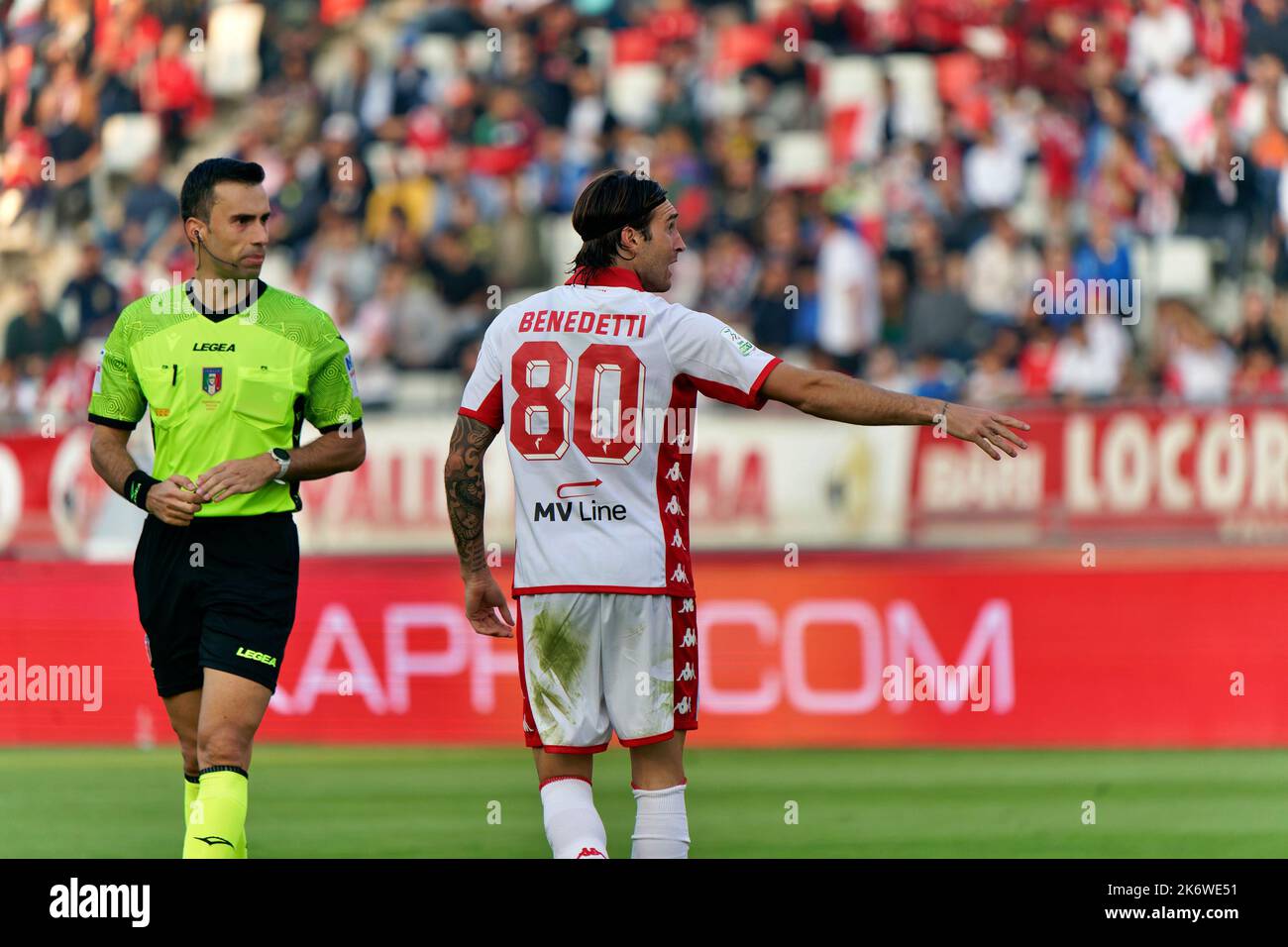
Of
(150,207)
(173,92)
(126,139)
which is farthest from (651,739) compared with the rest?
(173,92)

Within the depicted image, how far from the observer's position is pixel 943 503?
1086cm

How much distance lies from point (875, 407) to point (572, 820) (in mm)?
1334

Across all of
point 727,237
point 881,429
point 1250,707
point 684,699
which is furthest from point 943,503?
point 684,699

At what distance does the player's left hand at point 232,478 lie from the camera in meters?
5.88

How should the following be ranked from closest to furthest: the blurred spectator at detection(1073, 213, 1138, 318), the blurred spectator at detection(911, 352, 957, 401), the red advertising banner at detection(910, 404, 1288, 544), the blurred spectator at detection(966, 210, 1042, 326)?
the red advertising banner at detection(910, 404, 1288, 544)
the blurred spectator at detection(911, 352, 957, 401)
the blurred spectator at detection(966, 210, 1042, 326)
the blurred spectator at detection(1073, 213, 1138, 318)

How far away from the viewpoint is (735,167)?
607 inches

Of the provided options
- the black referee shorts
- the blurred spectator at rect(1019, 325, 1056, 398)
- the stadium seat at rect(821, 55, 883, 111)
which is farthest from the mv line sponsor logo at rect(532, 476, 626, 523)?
the stadium seat at rect(821, 55, 883, 111)

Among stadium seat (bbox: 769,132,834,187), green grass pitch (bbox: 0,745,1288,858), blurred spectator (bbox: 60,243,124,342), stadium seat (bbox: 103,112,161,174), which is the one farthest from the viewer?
stadium seat (bbox: 103,112,161,174)

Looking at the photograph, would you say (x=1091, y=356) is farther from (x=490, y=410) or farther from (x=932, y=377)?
(x=490, y=410)

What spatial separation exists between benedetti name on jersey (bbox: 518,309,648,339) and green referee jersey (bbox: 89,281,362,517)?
0.94 meters

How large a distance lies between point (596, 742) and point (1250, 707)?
5.90m

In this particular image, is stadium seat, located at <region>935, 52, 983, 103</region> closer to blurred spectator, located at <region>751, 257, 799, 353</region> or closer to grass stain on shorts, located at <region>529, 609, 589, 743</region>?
blurred spectator, located at <region>751, 257, 799, 353</region>
